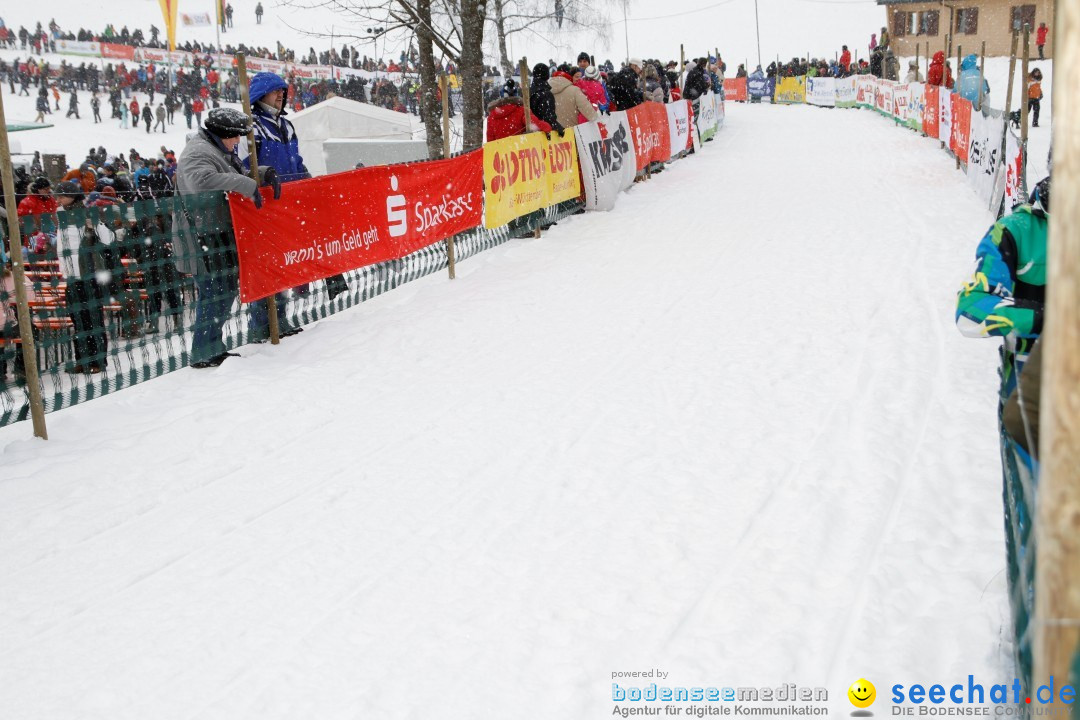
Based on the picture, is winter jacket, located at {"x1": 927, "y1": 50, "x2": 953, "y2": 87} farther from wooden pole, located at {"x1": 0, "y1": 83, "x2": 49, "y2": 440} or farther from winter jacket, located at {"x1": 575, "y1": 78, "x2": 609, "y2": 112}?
wooden pole, located at {"x1": 0, "y1": 83, "x2": 49, "y2": 440}

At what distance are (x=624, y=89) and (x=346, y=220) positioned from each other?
31.4 feet

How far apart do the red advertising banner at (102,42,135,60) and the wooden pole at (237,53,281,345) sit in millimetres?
34490

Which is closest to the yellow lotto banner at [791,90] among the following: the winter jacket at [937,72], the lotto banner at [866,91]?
the lotto banner at [866,91]

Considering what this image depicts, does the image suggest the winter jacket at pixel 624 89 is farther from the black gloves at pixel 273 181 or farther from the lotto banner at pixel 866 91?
the lotto banner at pixel 866 91

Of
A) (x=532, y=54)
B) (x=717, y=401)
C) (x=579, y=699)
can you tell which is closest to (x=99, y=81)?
(x=717, y=401)

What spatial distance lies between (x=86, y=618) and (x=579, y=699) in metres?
2.06

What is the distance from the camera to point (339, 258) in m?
8.23

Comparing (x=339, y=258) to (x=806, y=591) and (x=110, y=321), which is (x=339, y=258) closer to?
(x=110, y=321)

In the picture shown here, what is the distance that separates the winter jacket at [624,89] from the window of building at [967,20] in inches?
1617

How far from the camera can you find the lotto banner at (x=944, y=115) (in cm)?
1795

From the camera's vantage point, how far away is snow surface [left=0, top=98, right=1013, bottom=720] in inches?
134

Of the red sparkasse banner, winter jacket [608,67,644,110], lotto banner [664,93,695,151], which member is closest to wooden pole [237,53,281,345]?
the red sparkasse banner

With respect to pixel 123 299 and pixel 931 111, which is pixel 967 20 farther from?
pixel 123 299

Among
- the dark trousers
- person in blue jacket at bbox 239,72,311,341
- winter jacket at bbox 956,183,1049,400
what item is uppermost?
person in blue jacket at bbox 239,72,311,341
